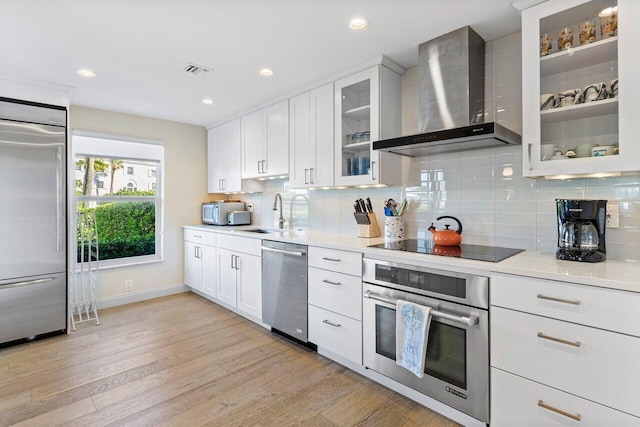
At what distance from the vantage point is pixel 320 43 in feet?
7.50

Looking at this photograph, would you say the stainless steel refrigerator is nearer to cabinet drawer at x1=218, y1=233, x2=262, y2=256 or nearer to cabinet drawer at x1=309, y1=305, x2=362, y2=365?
cabinet drawer at x1=218, y1=233, x2=262, y2=256

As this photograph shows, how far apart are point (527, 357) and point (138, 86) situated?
12.0 ft

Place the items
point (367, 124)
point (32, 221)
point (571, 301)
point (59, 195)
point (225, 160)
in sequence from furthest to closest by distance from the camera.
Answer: point (225, 160)
point (59, 195)
point (32, 221)
point (367, 124)
point (571, 301)

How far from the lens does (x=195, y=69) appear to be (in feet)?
8.89

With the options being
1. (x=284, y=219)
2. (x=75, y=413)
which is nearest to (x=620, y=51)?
(x=284, y=219)

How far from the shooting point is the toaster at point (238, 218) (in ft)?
13.6

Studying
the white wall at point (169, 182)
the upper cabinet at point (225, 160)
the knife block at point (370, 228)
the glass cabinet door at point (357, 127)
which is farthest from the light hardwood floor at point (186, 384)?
the upper cabinet at point (225, 160)

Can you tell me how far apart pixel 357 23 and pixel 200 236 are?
9.94ft

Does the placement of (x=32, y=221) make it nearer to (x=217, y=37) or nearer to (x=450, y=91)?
(x=217, y=37)

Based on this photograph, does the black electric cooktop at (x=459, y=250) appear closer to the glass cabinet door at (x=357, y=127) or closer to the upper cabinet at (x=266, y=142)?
the glass cabinet door at (x=357, y=127)

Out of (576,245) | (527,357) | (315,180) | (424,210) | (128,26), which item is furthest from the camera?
(315,180)

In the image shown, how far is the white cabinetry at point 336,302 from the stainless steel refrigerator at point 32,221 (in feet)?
7.99

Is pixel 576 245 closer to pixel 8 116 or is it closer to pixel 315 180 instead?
pixel 315 180

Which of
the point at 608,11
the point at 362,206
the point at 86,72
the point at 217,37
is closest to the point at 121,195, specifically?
the point at 86,72
